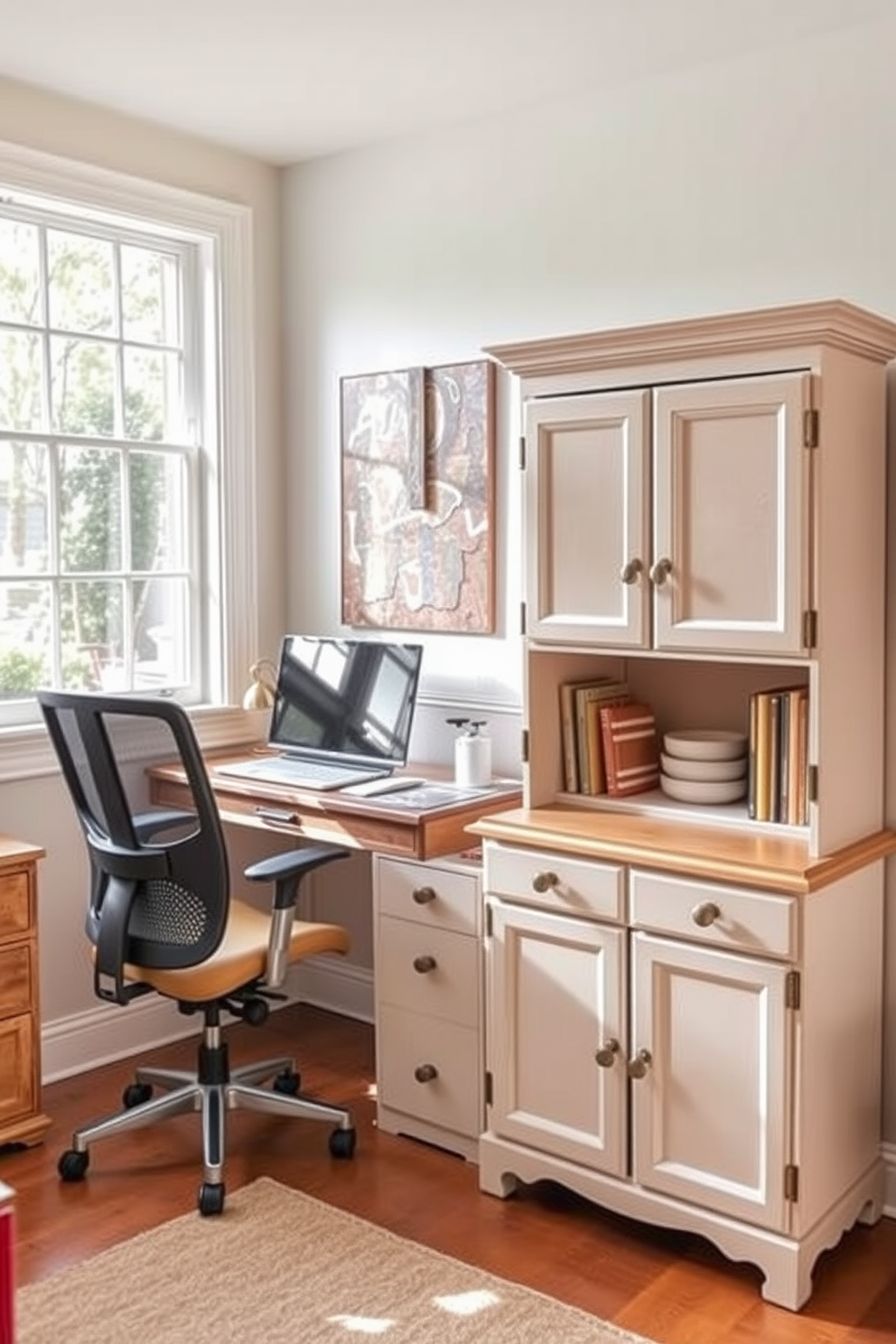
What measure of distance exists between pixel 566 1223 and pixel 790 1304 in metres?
0.51

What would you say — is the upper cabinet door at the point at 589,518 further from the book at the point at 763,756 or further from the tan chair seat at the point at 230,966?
the tan chair seat at the point at 230,966

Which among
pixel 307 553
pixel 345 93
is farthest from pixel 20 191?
pixel 307 553

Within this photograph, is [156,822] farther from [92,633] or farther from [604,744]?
[604,744]

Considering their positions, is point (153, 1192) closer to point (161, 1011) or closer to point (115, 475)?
point (161, 1011)

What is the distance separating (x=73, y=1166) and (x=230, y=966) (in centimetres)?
59

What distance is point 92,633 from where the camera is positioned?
374 cm

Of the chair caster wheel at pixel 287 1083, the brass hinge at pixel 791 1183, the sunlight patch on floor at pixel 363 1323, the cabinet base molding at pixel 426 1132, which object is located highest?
the brass hinge at pixel 791 1183

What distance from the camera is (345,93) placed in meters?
3.38

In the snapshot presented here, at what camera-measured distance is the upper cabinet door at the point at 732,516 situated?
2.54 m

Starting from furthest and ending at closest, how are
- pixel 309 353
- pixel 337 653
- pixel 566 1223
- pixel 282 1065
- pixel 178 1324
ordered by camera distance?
pixel 309 353
pixel 337 653
pixel 282 1065
pixel 566 1223
pixel 178 1324

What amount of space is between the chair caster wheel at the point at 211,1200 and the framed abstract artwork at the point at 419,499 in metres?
1.56

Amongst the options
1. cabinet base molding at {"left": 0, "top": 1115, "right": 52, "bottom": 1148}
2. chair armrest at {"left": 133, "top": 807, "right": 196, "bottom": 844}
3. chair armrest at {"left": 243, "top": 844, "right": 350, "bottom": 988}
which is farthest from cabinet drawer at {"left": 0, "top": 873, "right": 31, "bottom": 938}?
chair armrest at {"left": 243, "top": 844, "right": 350, "bottom": 988}

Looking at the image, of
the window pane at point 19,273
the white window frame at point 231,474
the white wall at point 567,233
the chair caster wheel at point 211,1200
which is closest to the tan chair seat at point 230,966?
the chair caster wheel at point 211,1200

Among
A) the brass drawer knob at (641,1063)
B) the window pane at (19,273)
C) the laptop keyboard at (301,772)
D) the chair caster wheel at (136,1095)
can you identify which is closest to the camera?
the brass drawer knob at (641,1063)
